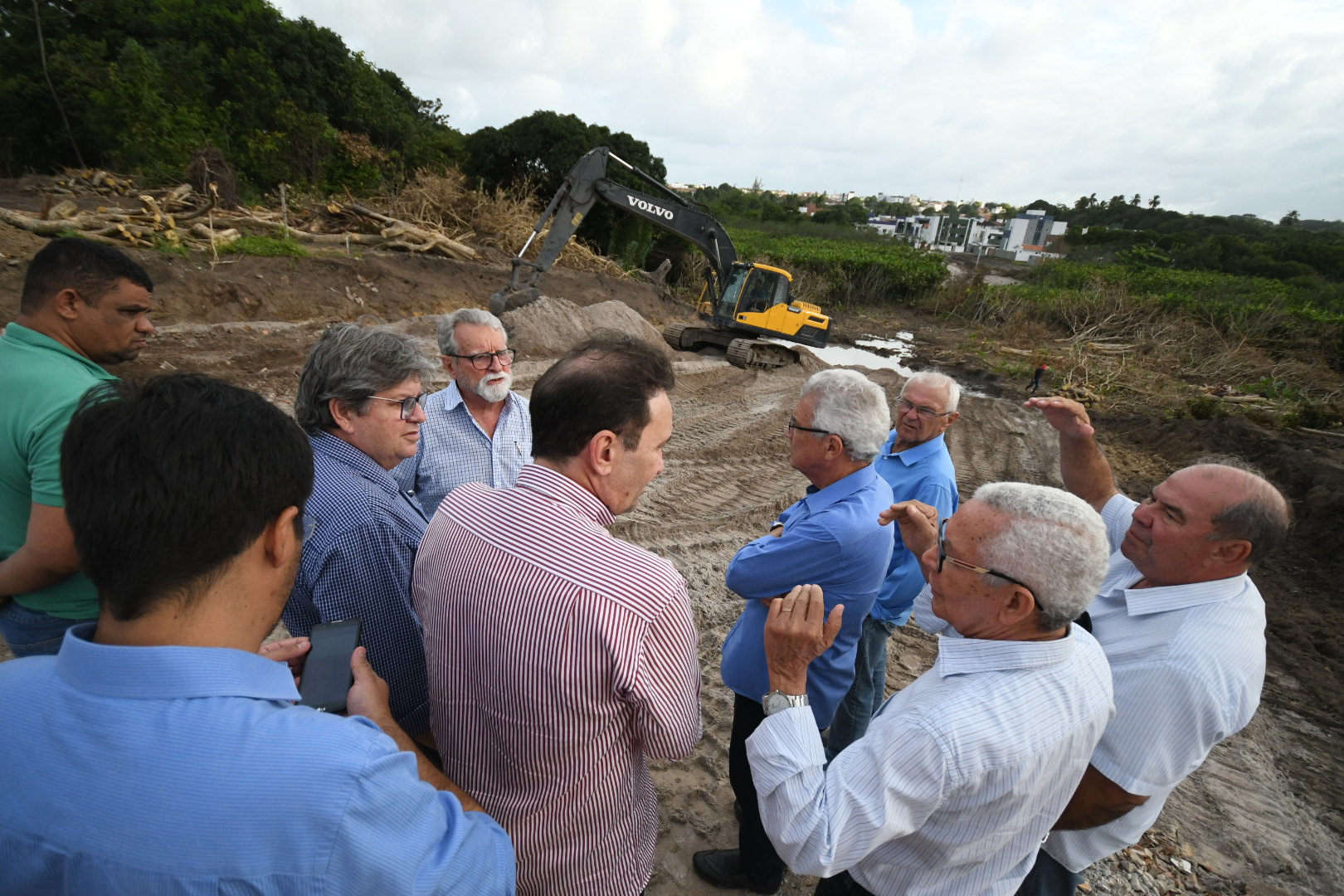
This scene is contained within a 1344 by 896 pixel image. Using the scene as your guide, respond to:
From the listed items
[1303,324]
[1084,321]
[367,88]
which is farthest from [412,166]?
[1303,324]

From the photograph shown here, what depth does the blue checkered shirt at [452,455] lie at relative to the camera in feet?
9.45

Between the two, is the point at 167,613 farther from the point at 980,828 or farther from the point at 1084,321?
the point at 1084,321

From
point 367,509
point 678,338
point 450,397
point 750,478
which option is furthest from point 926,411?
point 678,338

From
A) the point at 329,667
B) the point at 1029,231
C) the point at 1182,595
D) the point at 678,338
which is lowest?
the point at 329,667

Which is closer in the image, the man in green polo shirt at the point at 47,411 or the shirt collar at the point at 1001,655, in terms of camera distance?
the shirt collar at the point at 1001,655

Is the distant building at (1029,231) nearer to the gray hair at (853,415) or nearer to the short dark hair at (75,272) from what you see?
the gray hair at (853,415)

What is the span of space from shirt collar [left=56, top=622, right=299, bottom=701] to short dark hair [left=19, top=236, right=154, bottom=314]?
1.90m

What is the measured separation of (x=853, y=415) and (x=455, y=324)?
2038mm

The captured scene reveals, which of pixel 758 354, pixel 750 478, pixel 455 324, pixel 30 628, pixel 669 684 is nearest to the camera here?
pixel 669 684

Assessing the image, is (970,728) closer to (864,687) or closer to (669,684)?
(669,684)

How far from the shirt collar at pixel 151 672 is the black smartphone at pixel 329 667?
434 millimetres

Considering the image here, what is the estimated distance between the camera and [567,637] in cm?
123

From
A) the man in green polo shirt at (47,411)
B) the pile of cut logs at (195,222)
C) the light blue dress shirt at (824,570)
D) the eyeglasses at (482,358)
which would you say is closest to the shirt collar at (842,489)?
the light blue dress shirt at (824,570)

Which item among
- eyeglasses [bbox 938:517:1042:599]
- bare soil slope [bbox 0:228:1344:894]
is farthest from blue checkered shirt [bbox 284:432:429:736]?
bare soil slope [bbox 0:228:1344:894]
